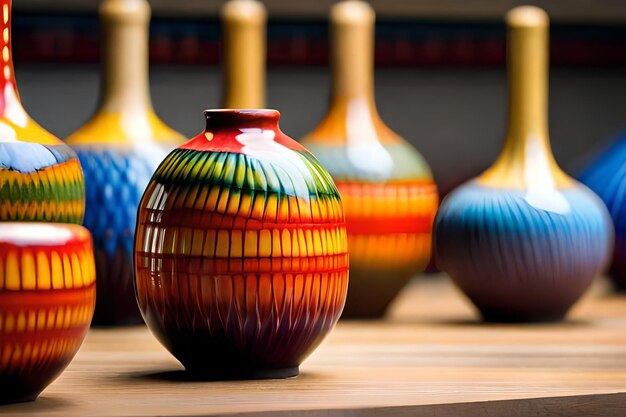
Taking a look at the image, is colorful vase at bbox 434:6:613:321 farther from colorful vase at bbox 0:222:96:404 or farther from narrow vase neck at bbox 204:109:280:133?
colorful vase at bbox 0:222:96:404

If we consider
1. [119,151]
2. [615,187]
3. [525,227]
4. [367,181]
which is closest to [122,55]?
[119,151]

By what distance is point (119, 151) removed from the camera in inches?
32.6

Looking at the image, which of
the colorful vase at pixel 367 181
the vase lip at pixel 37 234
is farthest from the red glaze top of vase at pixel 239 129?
the colorful vase at pixel 367 181

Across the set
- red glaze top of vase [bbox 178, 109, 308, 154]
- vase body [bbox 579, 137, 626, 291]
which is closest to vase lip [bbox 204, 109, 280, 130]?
red glaze top of vase [bbox 178, 109, 308, 154]

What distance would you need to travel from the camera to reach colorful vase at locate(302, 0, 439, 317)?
2.83 feet

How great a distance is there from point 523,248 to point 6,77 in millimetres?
356

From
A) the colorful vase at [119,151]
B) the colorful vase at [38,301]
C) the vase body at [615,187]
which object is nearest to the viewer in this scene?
the colorful vase at [38,301]

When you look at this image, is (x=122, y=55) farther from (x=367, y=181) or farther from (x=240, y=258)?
(x=240, y=258)

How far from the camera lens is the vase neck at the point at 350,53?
35.5 inches

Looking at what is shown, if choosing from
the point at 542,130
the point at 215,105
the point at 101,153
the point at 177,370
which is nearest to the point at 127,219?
the point at 101,153

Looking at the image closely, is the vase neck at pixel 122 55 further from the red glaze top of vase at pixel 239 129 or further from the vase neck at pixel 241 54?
the red glaze top of vase at pixel 239 129

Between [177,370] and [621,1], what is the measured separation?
2.29 ft

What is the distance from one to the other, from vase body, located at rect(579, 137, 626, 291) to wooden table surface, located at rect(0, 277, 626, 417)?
14cm

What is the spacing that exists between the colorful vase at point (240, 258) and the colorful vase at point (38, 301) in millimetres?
66
